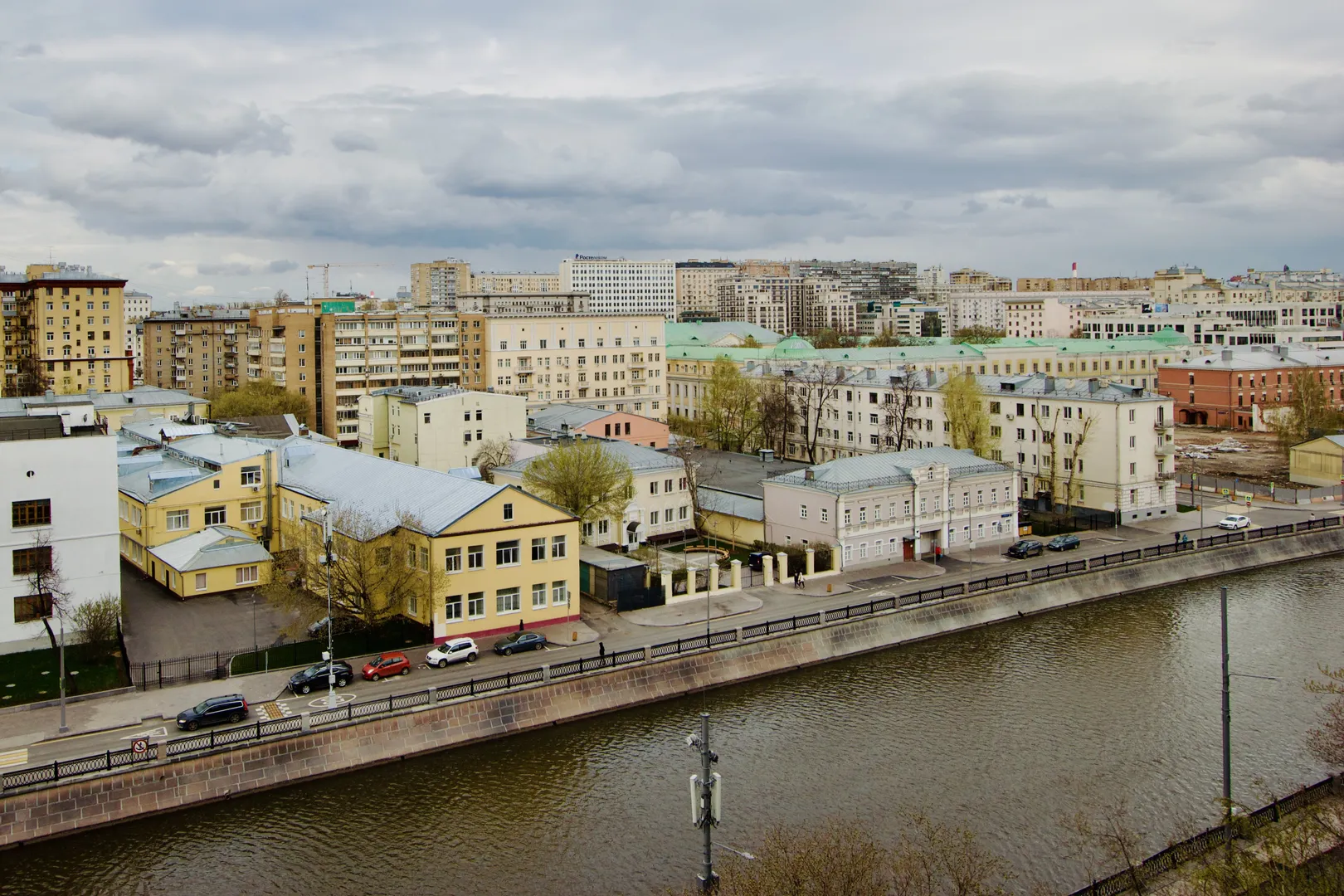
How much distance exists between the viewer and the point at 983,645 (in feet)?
116

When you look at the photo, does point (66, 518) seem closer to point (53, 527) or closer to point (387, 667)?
point (53, 527)

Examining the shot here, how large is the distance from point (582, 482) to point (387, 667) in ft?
46.7

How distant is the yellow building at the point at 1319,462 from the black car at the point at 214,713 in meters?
58.1

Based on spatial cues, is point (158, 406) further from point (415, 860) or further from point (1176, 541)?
point (1176, 541)

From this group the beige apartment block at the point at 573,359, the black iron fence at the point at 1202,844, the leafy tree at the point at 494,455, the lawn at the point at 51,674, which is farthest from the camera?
the beige apartment block at the point at 573,359

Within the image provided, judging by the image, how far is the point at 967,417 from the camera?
56.0m

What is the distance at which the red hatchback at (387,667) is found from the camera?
1133 inches

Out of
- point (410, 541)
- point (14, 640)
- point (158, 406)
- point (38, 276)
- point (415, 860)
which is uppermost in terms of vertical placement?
point (38, 276)

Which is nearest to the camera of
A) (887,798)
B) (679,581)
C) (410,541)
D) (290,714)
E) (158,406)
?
(887,798)

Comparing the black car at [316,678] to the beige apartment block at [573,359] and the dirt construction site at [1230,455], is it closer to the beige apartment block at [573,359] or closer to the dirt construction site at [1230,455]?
the beige apartment block at [573,359]

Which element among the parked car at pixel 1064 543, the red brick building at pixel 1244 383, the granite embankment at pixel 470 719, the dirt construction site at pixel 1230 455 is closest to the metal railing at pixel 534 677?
the granite embankment at pixel 470 719

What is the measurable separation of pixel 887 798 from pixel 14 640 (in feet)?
79.2

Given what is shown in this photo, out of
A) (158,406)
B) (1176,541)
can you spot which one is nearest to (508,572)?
(1176,541)

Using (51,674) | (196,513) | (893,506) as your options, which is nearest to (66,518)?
(51,674)
